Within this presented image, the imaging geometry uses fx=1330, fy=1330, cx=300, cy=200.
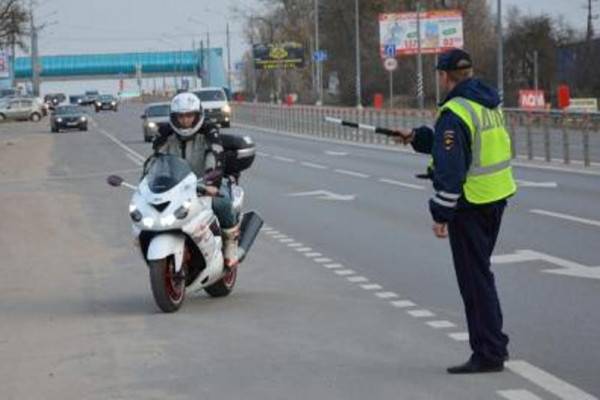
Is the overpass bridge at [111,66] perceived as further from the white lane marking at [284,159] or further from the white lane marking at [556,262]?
the white lane marking at [556,262]

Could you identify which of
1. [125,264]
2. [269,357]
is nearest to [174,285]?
[269,357]

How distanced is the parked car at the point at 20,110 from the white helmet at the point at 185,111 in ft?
281

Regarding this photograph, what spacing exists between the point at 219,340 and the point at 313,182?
17.5 m

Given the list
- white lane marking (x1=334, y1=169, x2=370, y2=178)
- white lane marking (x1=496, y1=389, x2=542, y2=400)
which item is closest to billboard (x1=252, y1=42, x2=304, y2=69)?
white lane marking (x1=334, y1=169, x2=370, y2=178)

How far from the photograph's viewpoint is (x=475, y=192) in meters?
7.54

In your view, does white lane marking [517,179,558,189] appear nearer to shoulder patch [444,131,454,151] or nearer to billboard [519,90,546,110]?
shoulder patch [444,131,454,151]

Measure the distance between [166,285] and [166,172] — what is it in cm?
87

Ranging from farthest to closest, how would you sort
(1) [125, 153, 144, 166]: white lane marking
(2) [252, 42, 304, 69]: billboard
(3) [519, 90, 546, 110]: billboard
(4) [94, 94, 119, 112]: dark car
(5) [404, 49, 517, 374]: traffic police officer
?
(4) [94, 94, 119, 112]: dark car → (2) [252, 42, 304, 69]: billboard → (3) [519, 90, 546, 110]: billboard → (1) [125, 153, 144, 166]: white lane marking → (5) [404, 49, 517, 374]: traffic police officer

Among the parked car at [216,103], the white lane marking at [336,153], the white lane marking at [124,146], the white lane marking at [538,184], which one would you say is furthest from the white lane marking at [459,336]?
the parked car at [216,103]

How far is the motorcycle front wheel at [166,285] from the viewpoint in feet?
32.9

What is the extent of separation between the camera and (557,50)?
231 ft

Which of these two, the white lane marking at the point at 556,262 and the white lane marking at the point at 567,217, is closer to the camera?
the white lane marking at the point at 556,262

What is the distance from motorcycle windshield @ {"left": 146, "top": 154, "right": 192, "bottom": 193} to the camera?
10.2m

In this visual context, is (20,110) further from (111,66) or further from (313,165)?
(111,66)
